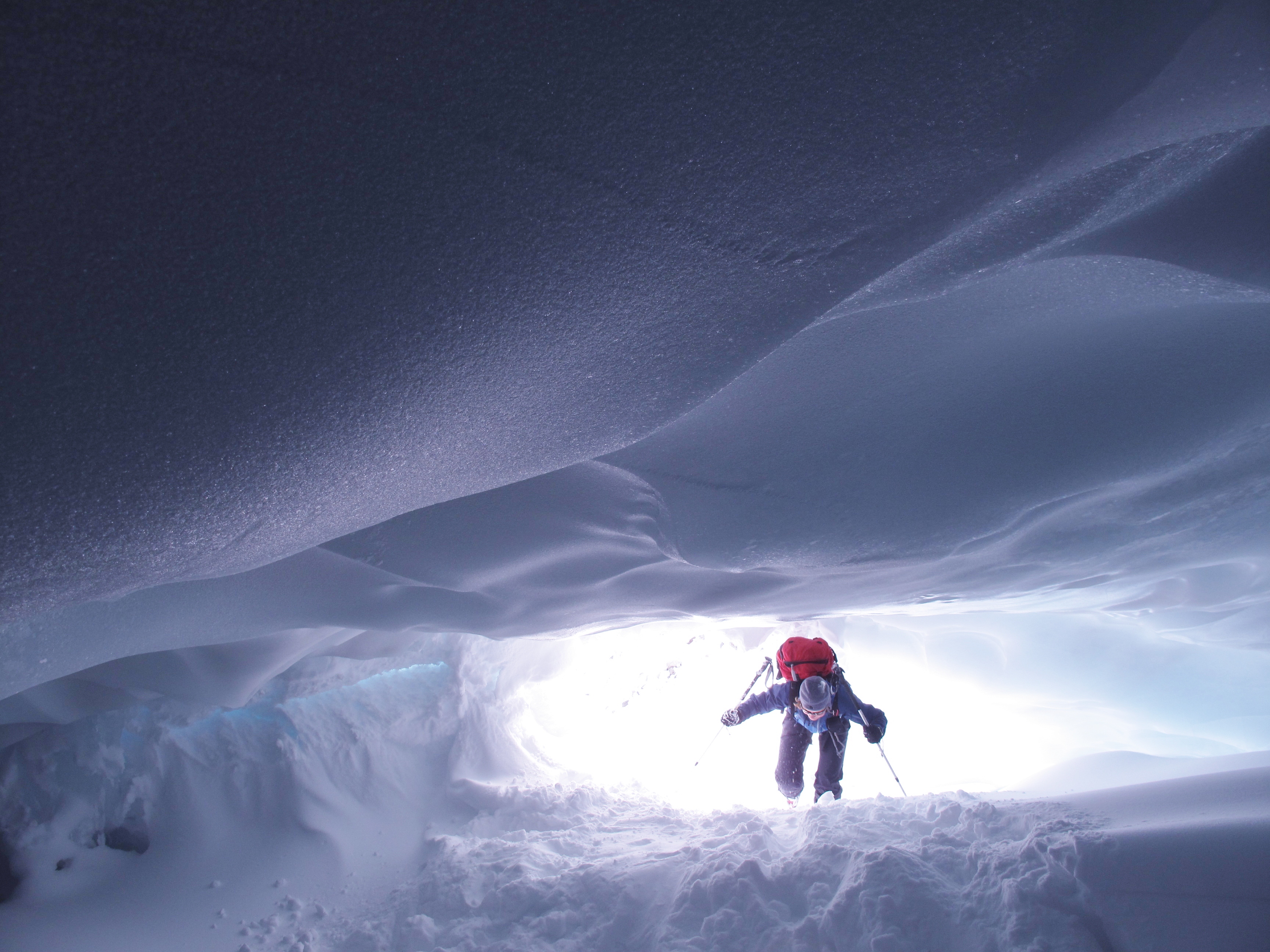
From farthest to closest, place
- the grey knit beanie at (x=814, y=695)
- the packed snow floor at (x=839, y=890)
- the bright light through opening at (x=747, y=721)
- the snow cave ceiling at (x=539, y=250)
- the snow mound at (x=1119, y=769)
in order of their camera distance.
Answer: the bright light through opening at (x=747, y=721)
the snow mound at (x=1119, y=769)
the grey knit beanie at (x=814, y=695)
the packed snow floor at (x=839, y=890)
the snow cave ceiling at (x=539, y=250)

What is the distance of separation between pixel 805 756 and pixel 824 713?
90 cm

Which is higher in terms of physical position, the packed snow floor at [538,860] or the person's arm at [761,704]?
the person's arm at [761,704]

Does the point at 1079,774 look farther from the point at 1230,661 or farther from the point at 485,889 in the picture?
the point at 485,889

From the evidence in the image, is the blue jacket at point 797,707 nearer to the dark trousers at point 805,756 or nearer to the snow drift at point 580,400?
the dark trousers at point 805,756

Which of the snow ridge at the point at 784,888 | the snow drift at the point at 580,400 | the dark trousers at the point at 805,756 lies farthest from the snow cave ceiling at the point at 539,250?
the dark trousers at the point at 805,756

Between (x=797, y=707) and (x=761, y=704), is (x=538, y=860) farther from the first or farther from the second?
(x=797, y=707)

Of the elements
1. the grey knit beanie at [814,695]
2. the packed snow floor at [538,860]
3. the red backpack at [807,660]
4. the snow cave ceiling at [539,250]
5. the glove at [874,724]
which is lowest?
the packed snow floor at [538,860]

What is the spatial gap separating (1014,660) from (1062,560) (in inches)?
232

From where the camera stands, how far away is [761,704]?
4.27m

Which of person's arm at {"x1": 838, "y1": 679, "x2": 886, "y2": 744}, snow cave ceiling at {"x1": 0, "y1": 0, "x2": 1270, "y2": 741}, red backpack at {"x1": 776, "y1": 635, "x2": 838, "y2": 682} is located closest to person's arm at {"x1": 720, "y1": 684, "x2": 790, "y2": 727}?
red backpack at {"x1": 776, "y1": 635, "x2": 838, "y2": 682}

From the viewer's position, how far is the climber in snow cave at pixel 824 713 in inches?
155

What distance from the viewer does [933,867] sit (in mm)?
2551

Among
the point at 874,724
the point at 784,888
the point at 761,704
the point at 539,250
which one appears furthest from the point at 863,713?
the point at 539,250

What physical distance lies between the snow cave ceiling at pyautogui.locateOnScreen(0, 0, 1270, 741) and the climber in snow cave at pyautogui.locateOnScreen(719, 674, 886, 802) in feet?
7.10
